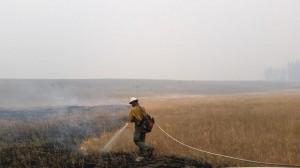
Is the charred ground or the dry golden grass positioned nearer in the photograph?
the charred ground

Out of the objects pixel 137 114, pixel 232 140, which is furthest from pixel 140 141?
pixel 232 140

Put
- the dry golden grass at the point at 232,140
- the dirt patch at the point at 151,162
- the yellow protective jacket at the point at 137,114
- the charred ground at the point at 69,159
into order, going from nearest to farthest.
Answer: the dirt patch at the point at 151,162 → the charred ground at the point at 69,159 → the yellow protective jacket at the point at 137,114 → the dry golden grass at the point at 232,140

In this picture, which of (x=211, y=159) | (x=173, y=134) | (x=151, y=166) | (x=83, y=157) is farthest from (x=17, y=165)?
(x=173, y=134)

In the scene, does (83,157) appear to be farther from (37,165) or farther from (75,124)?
(75,124)

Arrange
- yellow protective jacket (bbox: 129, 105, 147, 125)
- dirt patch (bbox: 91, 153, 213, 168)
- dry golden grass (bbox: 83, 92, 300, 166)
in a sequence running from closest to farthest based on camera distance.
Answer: dirt patch (bbox: 91, 153, 213, 168), yellow protective jacket (bbox: 129, 105, 147, 125), dry golden grass (bbox: 83, 92, 300, 166)

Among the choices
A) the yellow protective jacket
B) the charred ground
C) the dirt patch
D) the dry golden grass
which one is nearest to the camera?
the dirt patch

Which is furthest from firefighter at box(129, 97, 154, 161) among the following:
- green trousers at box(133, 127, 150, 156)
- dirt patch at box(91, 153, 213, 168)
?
dirt patch at box(91, 153, 213, 168)

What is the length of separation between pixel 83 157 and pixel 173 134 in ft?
16.8

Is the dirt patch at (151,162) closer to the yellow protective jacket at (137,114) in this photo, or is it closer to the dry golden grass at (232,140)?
the dry golden grass at (232,140)

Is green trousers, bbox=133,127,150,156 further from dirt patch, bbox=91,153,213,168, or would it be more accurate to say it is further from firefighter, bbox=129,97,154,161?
dirt patch, bbox=91,153,213,168

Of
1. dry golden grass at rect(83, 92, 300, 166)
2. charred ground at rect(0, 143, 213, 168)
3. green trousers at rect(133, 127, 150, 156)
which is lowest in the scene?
charred ground at rect(0, 143, 213, 168)

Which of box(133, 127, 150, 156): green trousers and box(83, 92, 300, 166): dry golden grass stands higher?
box(133, 127, 150, 156): green trousers

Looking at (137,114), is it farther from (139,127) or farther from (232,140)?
(232,140)

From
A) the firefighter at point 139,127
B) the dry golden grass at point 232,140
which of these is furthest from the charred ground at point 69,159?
the dry golden grass at point 232,140
